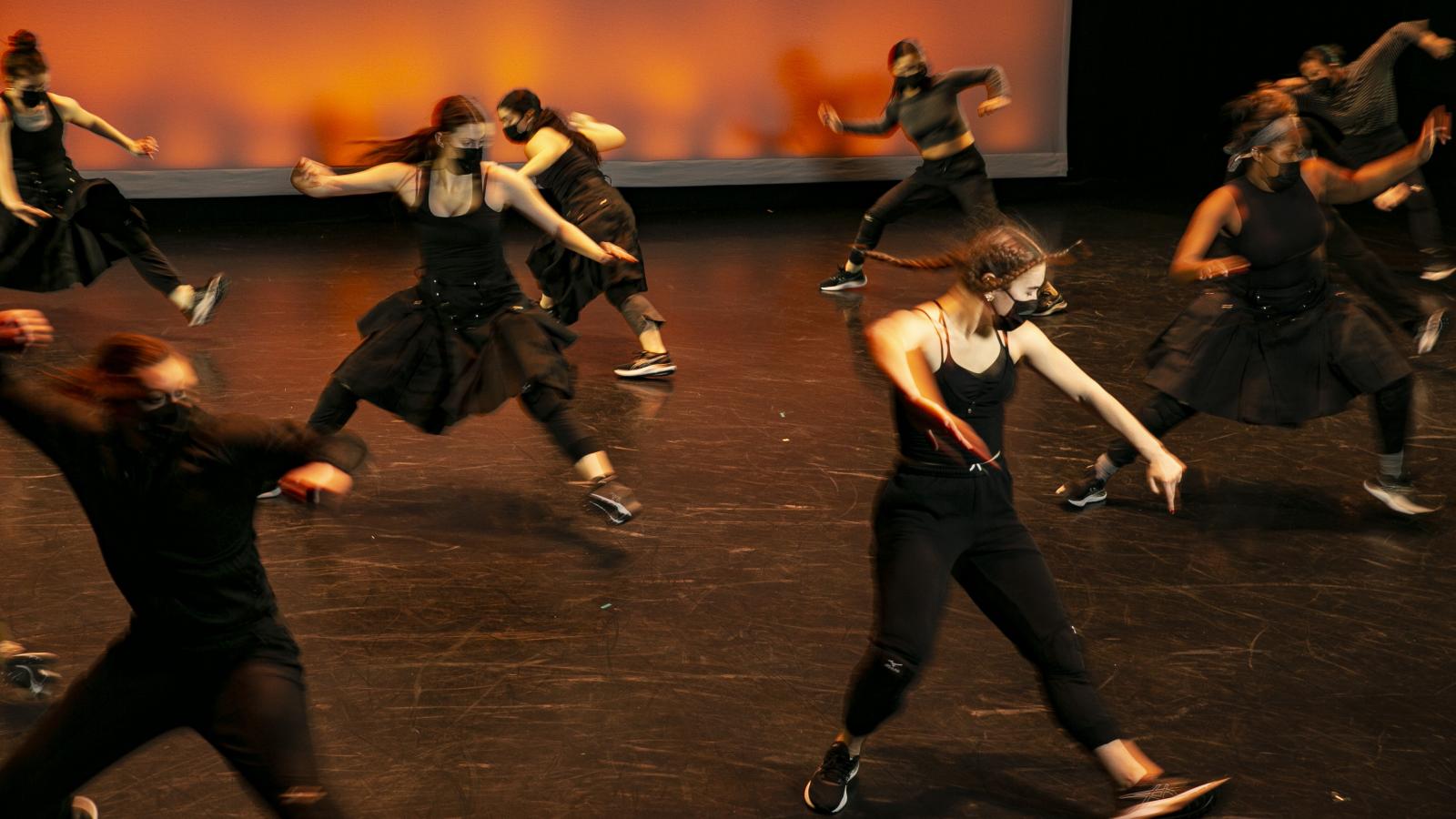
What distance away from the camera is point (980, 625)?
13.1ft

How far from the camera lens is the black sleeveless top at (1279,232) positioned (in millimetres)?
4410

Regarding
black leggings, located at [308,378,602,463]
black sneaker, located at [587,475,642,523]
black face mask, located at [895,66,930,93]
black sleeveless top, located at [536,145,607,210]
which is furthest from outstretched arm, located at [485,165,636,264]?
black face mask, located at [895,66,930,93]

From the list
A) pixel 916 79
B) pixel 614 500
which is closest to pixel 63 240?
pixel 614 500

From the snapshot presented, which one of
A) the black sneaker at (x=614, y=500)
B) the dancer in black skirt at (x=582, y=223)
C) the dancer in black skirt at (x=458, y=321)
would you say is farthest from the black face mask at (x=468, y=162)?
the dancer in black skirt at (x=582, y=223)

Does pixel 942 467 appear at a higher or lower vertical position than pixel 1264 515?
higher

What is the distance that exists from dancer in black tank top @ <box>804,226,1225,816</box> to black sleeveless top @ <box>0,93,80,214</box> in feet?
16.6

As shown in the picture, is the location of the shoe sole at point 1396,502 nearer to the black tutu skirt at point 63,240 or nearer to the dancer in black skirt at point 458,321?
the dancer in black skirt at point 458,321

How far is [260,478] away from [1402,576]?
351 cm

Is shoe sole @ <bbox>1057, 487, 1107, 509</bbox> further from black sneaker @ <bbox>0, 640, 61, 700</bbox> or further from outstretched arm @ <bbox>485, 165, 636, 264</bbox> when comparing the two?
black sneaker @ <bbox>0, 640, 61, 700</bbox>

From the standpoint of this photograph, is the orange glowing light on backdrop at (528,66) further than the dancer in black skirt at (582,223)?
Yes

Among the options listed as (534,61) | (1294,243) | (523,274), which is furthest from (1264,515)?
(534,61)

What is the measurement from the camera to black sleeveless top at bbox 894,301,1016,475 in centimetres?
293

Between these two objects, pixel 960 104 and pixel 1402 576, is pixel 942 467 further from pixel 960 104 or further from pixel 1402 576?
pixel 960 104

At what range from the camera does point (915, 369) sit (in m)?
2.90
